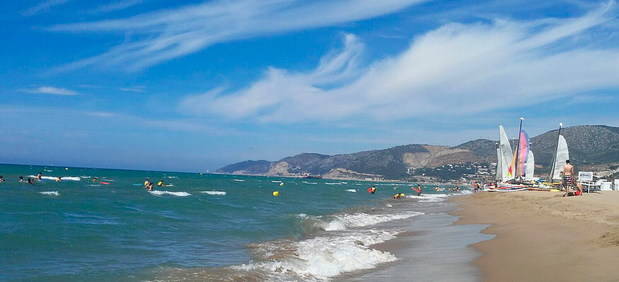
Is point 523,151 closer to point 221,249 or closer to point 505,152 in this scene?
point 505,152

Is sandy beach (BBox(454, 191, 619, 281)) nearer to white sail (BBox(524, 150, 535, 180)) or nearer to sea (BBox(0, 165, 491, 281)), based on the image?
sea (BBox(0, 165, 491, 281))

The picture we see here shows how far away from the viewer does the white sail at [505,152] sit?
201ft

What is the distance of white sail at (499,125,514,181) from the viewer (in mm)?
61312

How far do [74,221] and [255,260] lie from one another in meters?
11.2

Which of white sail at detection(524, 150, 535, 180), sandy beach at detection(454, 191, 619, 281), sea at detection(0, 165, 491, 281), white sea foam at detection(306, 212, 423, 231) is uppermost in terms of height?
white sail at detection(524, 150, 535, 180)

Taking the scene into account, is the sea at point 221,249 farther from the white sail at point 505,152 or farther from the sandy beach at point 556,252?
the white sail at point 505,152

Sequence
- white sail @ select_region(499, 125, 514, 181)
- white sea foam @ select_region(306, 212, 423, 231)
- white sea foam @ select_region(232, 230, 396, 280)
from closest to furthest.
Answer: white sea foam @ select_region(232, 230, 396, 280)
white sea foam @ select_region(306, 212, 423, 231)
white sail @ select_region(499, 125, 514, 181)

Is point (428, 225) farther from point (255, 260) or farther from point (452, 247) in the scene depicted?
point (255, 260)

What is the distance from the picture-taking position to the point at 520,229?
17.0 meters

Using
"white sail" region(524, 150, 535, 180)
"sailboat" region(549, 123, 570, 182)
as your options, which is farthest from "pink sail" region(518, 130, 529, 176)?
"sailboat" region(549, 123, 570, 182)

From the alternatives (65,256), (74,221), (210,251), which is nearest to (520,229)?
(210,251)

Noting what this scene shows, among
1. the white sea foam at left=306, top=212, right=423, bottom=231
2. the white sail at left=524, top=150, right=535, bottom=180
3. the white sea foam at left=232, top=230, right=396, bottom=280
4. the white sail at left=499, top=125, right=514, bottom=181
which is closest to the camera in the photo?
the white sea foam at left=232, top=230, right=396, bottom=280

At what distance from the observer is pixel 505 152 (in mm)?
61781

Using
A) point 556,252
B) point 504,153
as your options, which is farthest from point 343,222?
Result: point 504,153
